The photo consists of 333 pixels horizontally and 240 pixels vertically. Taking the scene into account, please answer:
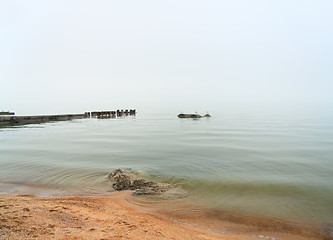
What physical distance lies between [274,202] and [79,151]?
50.6 feet

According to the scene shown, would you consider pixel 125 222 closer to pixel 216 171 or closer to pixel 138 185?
pixel 138 185

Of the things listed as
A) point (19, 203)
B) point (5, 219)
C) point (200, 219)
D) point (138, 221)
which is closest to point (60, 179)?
point (19, 203)

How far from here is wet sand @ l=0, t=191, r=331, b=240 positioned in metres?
5.27

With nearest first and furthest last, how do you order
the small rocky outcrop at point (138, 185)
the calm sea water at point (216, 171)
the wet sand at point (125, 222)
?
the wet sand at point (125, 222), the calm sea water at point (216, 171), the small rocky outcrop at point (138, 185)

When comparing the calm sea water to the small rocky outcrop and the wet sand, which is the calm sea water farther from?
the wet sand

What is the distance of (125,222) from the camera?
20.0ft

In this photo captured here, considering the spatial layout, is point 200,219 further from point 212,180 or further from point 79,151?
point 79,151

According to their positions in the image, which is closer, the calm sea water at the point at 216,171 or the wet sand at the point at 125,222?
the wet sand at the point at 125,222

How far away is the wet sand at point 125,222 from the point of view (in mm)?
5266

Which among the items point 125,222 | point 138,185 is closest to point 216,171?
point 138,185

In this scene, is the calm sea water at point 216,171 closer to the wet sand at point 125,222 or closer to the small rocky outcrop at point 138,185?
the small rocky outcrop at point 138,185

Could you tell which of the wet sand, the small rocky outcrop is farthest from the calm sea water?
the wet sand

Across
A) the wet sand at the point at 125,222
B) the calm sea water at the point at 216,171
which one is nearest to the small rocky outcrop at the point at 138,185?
the calm sea water at the point at 216,171

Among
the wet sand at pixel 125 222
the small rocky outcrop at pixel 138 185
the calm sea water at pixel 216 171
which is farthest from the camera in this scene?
the small rocky outcrop at pixel 138 185
